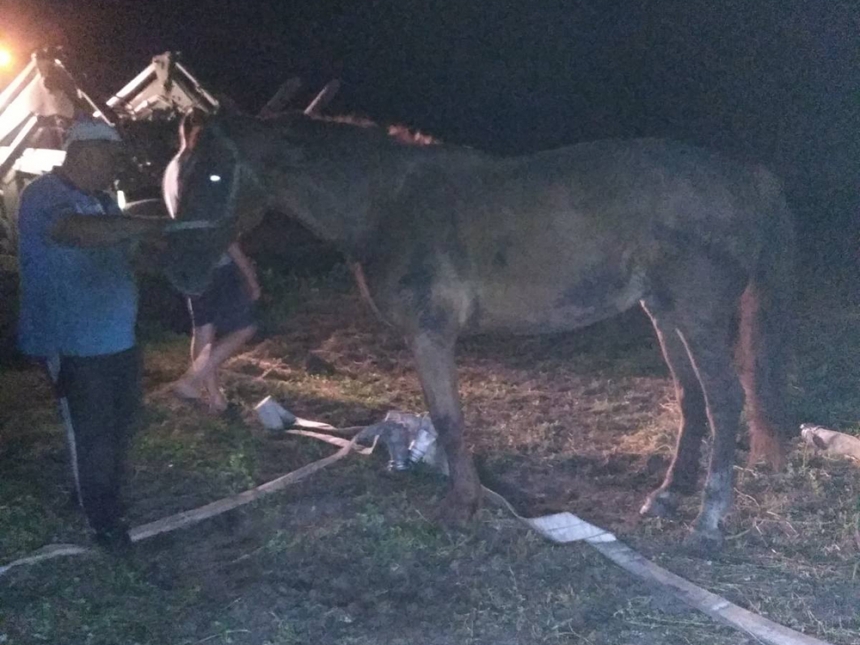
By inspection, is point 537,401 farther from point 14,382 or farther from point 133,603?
point 14,382

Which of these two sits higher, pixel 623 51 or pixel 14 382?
pixel 623 51

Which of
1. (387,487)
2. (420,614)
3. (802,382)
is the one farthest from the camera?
(802,382)

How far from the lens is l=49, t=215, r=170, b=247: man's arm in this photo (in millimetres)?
4129

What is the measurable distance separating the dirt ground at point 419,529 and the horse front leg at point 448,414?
0.37 feet

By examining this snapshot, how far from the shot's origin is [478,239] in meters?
4.97

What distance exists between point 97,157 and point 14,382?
12.5 feet

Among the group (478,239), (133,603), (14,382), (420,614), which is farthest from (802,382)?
(14,382)

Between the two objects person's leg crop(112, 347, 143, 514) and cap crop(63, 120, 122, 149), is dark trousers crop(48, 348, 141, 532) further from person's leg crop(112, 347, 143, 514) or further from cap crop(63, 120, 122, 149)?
cap crop(63, 120, 122, 149)

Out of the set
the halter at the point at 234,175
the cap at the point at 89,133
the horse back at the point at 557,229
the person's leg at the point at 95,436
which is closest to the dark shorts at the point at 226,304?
the halter at the point at 234,175

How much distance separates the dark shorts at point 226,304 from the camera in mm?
6660

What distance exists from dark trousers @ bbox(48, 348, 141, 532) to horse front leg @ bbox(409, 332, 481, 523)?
148 centimetres

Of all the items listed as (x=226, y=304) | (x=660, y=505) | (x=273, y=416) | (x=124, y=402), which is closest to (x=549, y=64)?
(x=226, y=304)

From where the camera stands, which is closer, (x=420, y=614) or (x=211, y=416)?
(x=420, y=614)

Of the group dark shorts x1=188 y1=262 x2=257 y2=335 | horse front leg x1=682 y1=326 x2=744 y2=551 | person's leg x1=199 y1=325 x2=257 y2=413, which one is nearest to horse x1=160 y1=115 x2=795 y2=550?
horse front leg x1=682 y1=326 x2=744 y2=551
